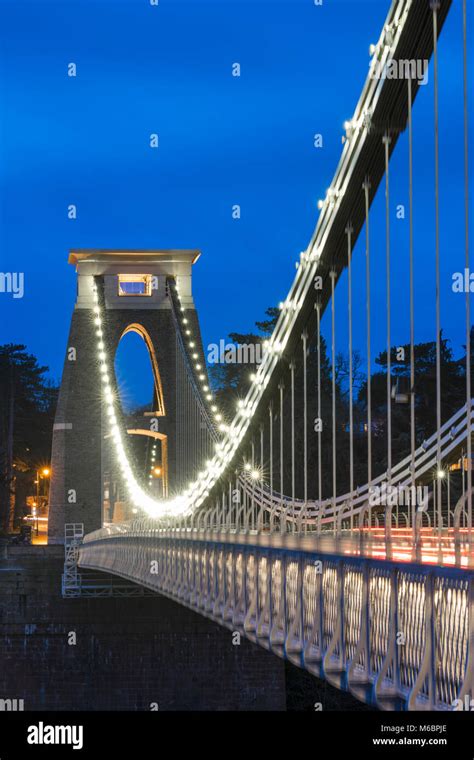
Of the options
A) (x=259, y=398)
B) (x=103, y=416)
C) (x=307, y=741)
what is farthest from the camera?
(x=103, y=416)

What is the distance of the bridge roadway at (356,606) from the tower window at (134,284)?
48063mm

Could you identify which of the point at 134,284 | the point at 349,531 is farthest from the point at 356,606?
the point at 134,284

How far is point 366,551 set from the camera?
1714 centimetres

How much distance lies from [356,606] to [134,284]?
64.3 m

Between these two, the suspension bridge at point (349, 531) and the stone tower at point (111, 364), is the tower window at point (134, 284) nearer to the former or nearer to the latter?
the stone tower at point (111, 364)

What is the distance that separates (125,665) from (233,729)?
5277mm

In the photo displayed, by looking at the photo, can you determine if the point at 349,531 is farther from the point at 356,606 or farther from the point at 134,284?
the point at 134,284

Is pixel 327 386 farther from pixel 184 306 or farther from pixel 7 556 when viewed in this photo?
pixel 7 556

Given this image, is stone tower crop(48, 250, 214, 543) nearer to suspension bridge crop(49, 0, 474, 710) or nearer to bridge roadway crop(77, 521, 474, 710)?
suspension bridge crop(49, 0, 474, 710)

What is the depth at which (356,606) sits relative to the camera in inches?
608

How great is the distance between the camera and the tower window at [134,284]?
7625cm

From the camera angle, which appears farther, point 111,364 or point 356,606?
point 111,364

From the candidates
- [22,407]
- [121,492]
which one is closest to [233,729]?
[121,492]

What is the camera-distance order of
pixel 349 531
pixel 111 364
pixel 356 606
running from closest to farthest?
pixel 356 606
pixel 349 531
pixel 111 364
